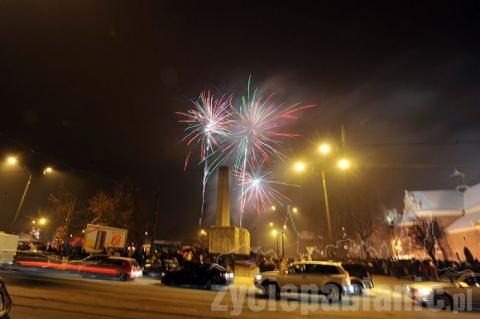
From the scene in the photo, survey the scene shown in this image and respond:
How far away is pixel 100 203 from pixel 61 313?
42979mm

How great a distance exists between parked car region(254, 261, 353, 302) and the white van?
17373mm

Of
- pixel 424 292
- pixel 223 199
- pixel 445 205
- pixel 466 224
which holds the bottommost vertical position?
pixel 424 292

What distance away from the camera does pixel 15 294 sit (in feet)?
35.2

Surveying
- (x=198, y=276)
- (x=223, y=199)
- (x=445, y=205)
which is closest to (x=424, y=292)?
(x=198, y=276)

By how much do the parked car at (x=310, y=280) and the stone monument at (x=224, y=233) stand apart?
1590cm

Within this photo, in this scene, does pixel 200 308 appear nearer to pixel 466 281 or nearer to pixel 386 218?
pixel 466 281

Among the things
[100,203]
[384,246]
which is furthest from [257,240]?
[100,203]

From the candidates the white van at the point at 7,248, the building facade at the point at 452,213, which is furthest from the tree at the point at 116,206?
the building facade at the point at 452,213

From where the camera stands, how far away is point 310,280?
1434 centimetres

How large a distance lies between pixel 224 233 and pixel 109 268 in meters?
13.9

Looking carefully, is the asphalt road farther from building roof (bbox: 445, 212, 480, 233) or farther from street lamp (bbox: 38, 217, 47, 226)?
street lamp (bbox: 38, 217, 47, 226)

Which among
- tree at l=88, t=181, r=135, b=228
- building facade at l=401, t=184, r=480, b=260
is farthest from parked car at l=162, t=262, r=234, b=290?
building facade at l=401, t=184, r=480, b=260

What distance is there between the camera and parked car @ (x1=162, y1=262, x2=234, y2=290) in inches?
694

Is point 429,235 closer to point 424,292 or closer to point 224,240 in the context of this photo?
point 224,240
